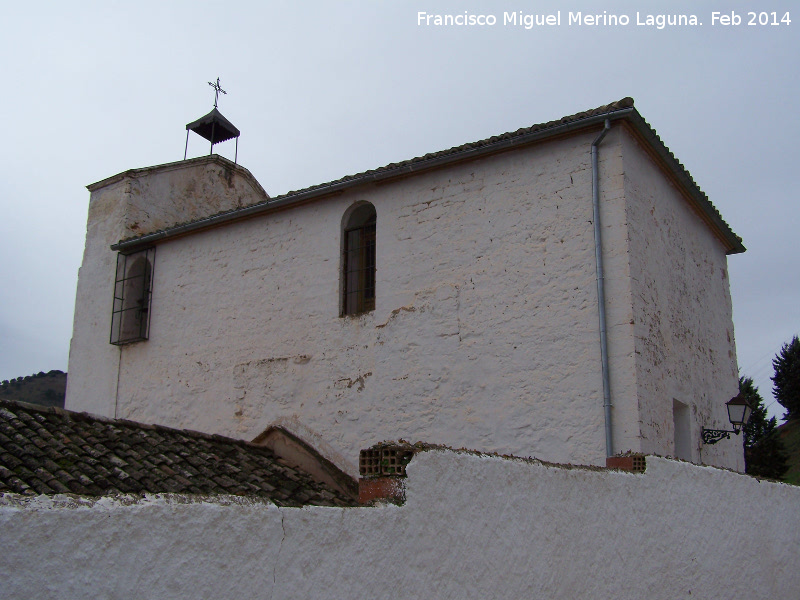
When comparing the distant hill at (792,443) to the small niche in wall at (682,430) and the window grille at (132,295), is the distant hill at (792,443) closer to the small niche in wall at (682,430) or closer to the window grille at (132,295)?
the small niche in wall at (682,430)

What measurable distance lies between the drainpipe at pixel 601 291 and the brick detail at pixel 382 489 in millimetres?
4137

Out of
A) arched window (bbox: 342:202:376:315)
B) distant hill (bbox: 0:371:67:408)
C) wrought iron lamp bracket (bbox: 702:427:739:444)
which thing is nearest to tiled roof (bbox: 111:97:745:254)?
arched window (bbox: 342:202:376:315)

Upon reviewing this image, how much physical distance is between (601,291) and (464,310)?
1.78m

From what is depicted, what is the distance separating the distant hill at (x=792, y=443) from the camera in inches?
1133

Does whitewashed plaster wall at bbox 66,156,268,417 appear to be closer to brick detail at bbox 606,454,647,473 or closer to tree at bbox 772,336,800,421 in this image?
brick detail at bbox 606,454,647,473

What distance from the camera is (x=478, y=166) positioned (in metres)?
10.1

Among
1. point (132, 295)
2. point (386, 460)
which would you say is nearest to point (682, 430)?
point (386, 460)

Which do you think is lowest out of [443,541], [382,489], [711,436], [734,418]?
[443,541]

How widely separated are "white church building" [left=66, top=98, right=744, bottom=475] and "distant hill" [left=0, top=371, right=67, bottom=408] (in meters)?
21.6

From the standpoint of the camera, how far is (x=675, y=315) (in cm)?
1014

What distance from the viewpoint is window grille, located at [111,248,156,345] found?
13594mm

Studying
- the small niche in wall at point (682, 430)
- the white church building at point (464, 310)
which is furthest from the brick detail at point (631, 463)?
the small niche in wall at point (682, 430)

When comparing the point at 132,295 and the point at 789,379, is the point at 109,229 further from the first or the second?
the point at 789,379

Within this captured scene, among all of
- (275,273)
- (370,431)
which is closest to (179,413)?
(275,273)
